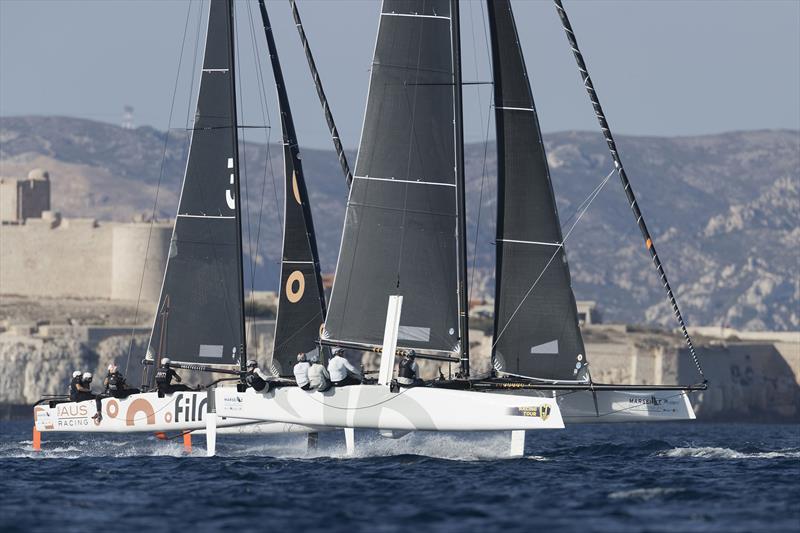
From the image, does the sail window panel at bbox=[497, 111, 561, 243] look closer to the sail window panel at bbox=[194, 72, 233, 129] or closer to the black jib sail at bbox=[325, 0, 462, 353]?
the black jib sail at bbox=[325, 0, 462, 353]

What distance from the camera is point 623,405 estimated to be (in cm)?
2989

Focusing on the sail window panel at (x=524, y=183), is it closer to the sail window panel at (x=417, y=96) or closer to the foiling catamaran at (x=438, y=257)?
the foiling catamaran at (x=438, y=257)

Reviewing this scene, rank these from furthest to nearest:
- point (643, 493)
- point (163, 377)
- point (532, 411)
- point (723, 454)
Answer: point (163, 377) → point (723, 454) → point (532, 411) → point (643, 493)

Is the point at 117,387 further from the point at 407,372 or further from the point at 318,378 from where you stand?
the point at 407,372

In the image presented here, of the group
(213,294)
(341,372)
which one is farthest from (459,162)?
(213,294)

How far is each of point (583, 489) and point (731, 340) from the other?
8001 centimetres

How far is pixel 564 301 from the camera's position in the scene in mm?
29516

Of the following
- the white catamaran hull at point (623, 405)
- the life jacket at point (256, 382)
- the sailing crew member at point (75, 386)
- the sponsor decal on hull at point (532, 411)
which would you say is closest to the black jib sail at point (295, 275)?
the sailing crew member at point (75, 386)

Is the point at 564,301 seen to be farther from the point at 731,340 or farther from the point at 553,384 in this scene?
the point at 731,340

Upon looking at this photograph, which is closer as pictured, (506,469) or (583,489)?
(583,489)

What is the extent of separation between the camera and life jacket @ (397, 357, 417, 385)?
28891 mm

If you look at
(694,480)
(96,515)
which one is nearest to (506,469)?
(694,480)

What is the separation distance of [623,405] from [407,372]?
12.0ft

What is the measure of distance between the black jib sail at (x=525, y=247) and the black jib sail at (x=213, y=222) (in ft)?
18.6
